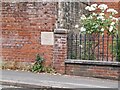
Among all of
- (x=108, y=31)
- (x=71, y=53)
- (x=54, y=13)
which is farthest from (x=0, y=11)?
(x=108, y=31)

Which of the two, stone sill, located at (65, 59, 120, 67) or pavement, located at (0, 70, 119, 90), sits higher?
stone sill, located at (65, 59, 120, 67)

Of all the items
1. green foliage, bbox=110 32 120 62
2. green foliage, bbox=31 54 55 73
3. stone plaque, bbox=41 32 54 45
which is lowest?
green foliage, bbox=31 54 55 73

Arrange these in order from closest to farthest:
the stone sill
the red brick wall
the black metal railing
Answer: the stone sill
the black metal railing
the red brick wall

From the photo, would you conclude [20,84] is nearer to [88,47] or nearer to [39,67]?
[39,67]

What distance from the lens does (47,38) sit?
40.0 feet

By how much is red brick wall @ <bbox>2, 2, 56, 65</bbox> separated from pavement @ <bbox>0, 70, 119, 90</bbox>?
83cm

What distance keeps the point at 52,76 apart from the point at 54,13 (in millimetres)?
2077

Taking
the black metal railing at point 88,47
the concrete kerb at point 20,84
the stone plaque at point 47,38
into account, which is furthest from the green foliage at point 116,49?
the concrete kerb at point 20,84

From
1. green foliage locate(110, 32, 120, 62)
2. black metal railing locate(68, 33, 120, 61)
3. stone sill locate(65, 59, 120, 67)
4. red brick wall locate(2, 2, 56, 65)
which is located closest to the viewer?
stone sill locate(65, 59, 120, 67)

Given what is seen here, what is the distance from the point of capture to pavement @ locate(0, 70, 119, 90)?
33.2ft

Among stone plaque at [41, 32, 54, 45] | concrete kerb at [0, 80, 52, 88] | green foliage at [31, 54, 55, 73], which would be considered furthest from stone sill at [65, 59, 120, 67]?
concrete kerb at [0, 80, 52, 88]

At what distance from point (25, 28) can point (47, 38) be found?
880 millimetres

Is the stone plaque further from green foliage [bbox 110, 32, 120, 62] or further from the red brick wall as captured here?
green foliage [bbox 110, 32, 120, 62]

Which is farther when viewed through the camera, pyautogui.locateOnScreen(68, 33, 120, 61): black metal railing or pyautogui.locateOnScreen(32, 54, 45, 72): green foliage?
pyautogui.locateOnScreen(32, 54, 45, 72): green foliage
